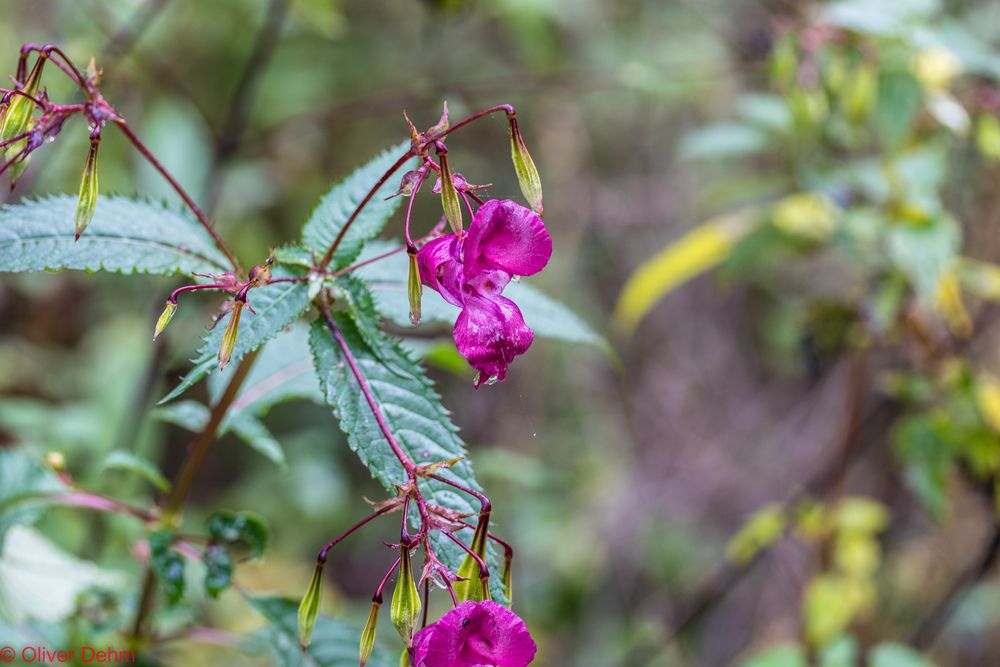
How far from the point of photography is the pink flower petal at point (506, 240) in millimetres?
551

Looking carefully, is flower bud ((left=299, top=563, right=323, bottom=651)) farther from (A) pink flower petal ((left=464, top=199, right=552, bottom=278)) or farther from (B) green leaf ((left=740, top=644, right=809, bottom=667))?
(B) green leaf ((left=740, top=644, right=809, bottom=667))

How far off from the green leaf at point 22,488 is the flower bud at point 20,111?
1.28ft

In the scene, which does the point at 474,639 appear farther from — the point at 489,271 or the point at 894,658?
the point at 894,658

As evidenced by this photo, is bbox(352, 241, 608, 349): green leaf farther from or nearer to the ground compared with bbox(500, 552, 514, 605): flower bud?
farther from the ground

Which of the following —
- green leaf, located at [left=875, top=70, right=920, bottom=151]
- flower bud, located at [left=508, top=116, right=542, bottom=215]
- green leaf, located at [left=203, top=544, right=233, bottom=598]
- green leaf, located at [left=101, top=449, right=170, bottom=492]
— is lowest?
green leaf, located at [left=203, top=544, right=233, bottom=598]

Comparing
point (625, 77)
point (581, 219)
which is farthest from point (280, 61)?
point (625, 77)

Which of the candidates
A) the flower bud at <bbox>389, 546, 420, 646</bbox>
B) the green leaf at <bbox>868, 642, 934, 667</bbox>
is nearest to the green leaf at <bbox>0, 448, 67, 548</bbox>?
the flower bud at <bbox>389, 546, 420, 646</bbox>

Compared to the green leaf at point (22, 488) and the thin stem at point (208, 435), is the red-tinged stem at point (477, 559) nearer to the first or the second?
the thin stem at point (208, 435)

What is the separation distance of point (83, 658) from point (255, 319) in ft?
1.65

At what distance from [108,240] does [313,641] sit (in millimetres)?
400

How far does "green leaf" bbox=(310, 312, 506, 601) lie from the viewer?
22.3 inches

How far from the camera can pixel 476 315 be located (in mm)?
553

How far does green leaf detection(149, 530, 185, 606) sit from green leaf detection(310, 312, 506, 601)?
262 mm

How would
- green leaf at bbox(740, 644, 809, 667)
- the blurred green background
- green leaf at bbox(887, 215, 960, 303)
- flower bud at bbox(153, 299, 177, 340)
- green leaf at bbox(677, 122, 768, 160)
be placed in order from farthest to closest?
the blurred green background
green leaf at bbox(677, 122, 768, 160)
green leaf at bbox(740, 644, 809, 667)
green leaf at bbox(887, 215, 960, 303)
flower bud at bbox(153, 299, 177, 340)
